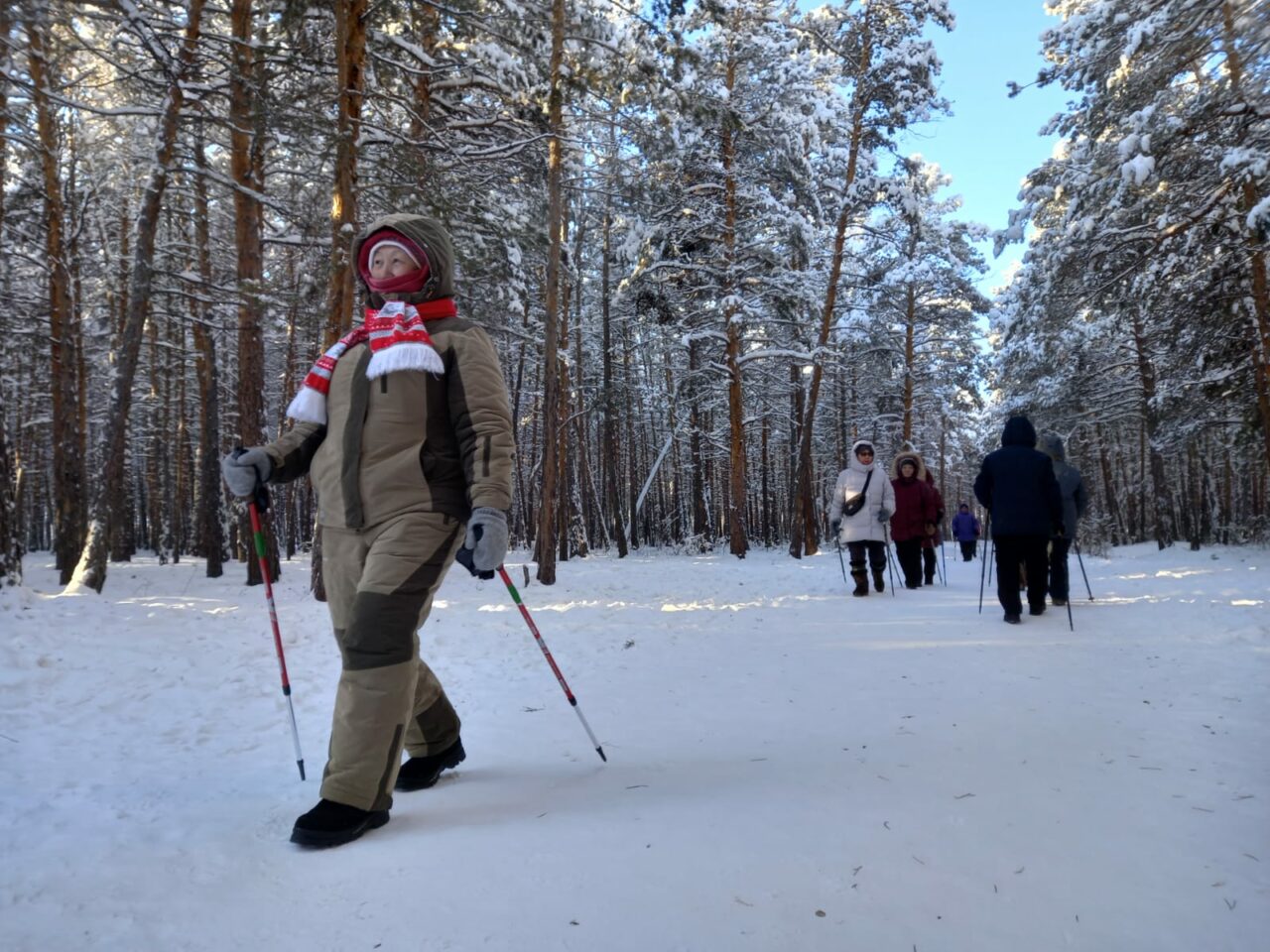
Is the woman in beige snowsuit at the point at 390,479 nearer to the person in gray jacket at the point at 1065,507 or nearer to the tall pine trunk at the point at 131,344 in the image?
the person in gray jacket at the point at 1065,507

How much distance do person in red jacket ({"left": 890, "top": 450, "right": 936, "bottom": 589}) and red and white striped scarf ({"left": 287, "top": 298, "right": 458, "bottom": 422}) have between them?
937 centimetres

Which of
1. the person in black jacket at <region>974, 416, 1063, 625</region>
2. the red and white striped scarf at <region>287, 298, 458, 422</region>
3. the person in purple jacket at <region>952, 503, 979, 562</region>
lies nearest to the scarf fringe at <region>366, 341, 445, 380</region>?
the red and white striped scarf at <region>287, 298, 458, 422</region>

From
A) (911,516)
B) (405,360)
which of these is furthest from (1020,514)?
(405,360)

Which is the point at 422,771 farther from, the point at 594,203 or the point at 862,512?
the point at 594,203

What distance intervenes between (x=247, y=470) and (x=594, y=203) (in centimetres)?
2045

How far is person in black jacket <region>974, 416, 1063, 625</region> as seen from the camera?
7469 mm

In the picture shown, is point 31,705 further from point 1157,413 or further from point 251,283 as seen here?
point 1157,413

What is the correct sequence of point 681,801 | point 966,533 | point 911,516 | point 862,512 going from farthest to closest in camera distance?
point 966,533 → point 911,516 → point 862,512 → point 681,801

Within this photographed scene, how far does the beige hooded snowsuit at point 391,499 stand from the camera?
2.69 metres

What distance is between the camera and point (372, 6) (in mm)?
8477

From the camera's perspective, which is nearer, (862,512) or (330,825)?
(330,825)

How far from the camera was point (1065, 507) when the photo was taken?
324 inches

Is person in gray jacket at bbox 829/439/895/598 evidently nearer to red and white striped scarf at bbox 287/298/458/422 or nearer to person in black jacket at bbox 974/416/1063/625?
person in black jacket at bbox 974/416/1063/625

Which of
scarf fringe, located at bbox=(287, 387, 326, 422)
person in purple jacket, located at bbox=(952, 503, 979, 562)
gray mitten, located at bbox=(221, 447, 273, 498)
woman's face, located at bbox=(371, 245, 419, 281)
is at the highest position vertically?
woman's face, located at bbox=(371, 245, 419, 281)
